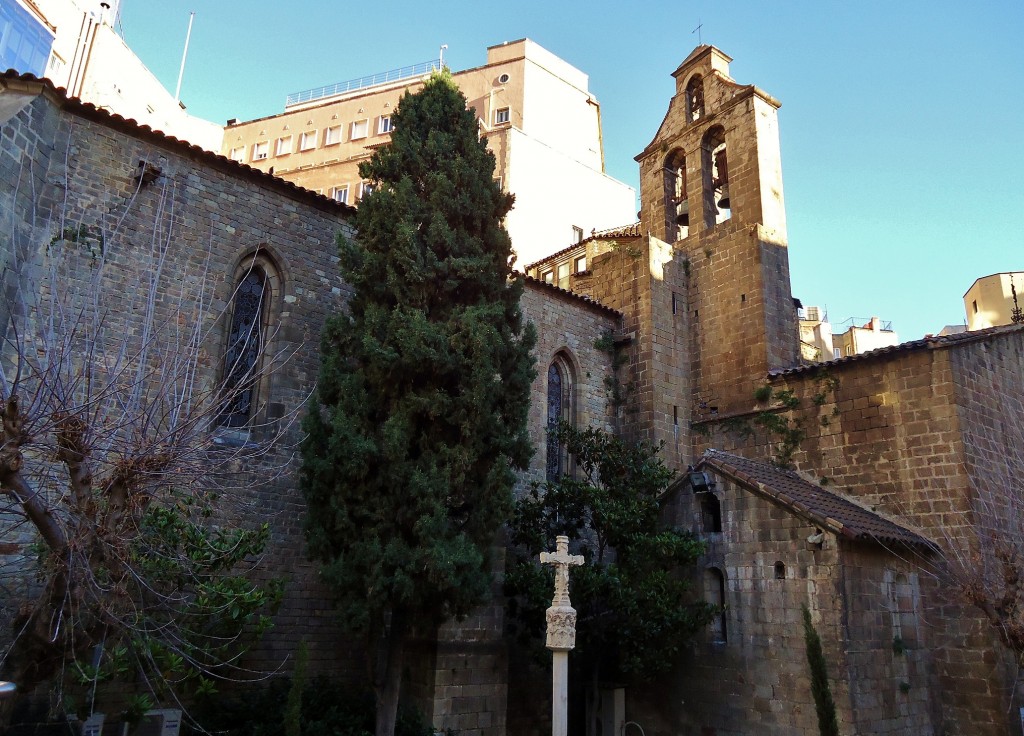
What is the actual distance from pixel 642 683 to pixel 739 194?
1147 cm

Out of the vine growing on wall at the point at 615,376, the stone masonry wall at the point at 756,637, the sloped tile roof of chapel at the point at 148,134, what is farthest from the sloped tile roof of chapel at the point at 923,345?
the sloped tile roof of chapel at the point at 148,134

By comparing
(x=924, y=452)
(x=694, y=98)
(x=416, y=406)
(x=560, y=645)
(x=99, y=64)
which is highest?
(x=99, y=64)

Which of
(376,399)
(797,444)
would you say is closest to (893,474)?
(797,444)

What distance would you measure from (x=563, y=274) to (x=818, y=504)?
12881mm

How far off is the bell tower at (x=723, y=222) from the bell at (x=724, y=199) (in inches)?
1.2

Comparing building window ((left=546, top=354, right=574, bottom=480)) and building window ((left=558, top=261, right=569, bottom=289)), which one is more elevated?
building window ((left=558, top=261, right=569, bottom=289))

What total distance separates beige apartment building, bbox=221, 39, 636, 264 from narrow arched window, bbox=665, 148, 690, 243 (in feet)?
29.1

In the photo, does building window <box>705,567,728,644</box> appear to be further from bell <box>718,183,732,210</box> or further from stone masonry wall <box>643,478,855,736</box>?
bell <box>718,183,732,210</box>

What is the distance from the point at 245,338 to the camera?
40.4ft

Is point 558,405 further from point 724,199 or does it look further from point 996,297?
point 996,297

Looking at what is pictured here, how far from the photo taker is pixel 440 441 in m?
10.6

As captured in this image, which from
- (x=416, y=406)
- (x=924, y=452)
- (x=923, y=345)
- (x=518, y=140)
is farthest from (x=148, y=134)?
(x=518, y=140)

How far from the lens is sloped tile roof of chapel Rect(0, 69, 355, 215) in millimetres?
10508

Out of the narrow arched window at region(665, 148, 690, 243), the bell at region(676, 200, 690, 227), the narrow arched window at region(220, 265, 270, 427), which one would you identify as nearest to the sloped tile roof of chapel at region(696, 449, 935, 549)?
the narrow arched window at region(665, 148, 690, 243)
